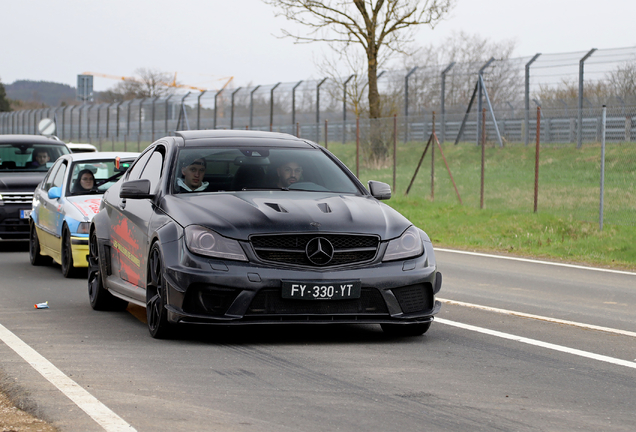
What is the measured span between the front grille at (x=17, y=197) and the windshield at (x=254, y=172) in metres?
7.78

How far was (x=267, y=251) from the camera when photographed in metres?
6.81

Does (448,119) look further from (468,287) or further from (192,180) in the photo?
(192,180)

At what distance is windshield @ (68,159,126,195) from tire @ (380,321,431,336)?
229 inches

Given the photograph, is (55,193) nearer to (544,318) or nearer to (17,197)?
(17,197)

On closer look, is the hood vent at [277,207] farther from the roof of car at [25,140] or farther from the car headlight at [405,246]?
the roof of car at [25,140]

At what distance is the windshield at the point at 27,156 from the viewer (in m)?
16.4

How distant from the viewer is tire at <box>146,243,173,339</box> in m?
7.17

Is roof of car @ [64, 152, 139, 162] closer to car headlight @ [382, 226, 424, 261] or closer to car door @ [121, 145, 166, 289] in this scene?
car door @ [121, 145, 166, 289]

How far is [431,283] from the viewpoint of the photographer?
725cm

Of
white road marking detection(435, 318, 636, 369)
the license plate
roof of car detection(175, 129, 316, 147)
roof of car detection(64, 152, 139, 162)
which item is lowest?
white road marking detection(435, 318, 636, 369)

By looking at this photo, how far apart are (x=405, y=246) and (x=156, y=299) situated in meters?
1.84

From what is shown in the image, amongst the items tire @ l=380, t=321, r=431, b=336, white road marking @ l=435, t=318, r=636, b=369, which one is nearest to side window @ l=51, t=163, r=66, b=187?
white road marking @ l=435, t=318, r=636, b=369

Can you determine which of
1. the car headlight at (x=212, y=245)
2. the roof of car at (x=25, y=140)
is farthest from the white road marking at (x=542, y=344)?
the roof of car at (x=25, y=140)

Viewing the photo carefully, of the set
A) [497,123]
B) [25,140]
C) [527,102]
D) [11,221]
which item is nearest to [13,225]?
[11,221]
